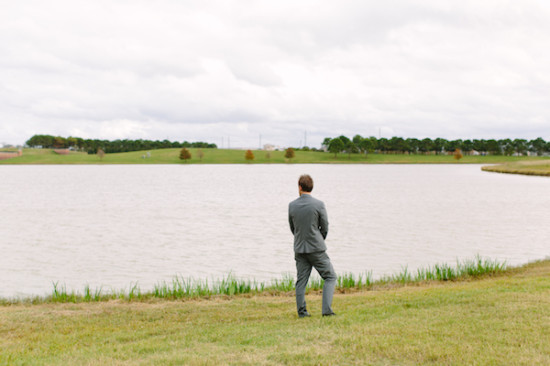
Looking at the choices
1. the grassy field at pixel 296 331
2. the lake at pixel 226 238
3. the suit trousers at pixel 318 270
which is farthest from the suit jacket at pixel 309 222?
the lake at pixel 226 238

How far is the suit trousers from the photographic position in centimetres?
963

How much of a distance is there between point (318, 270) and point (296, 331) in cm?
154

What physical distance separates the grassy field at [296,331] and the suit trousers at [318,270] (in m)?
Result: 0.39

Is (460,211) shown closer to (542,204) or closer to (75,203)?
(542,204)

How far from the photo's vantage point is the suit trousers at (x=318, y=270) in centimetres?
963

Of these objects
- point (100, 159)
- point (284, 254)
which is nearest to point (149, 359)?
point (284, 254)

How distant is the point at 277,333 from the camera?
28.4ft

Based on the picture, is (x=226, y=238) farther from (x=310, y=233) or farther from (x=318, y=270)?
(x=310, y=233)

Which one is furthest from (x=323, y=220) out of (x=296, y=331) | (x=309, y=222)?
(x=296, y=331)

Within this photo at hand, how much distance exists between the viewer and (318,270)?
9820 mm

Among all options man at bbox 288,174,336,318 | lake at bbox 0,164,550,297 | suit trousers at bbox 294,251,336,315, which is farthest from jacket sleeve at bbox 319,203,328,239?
lake at bbox 0,164,550,297

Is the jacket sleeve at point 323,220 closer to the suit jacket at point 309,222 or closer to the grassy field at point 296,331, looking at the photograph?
the suit jacket at point 309,222

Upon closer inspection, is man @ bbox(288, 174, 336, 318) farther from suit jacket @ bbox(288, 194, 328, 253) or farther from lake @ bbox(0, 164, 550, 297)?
lake @ bbox(0, 164, 550, 297)

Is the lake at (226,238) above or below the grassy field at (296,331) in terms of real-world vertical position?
below
